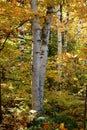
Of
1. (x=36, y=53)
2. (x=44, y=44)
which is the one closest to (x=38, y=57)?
(x=36, y=53)

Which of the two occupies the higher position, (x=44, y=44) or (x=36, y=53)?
(x=44, y=44)

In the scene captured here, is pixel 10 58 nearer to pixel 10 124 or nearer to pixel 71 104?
pixel 71 104

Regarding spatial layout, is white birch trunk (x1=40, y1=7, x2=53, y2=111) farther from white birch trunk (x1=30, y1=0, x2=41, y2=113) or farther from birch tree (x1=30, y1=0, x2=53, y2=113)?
white birch trunk (x1=30, y1=0, x2=41, y2=113)

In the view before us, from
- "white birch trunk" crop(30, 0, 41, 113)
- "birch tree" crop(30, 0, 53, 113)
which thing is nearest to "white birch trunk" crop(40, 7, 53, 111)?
"birch tree" crop(30, 0, 53, 113)

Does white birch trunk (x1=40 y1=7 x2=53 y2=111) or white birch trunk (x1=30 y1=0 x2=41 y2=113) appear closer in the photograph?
white birch trunk (x1=30 y1=0 x2=41 y2=113)

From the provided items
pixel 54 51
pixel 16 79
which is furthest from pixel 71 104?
pixel 54 51

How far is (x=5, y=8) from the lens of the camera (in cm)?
777

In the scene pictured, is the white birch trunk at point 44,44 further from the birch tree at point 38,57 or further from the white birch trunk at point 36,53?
the white birch trunk at point 36,53

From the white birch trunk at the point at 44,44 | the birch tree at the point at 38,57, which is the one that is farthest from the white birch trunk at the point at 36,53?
the white birch trunk at the point at 44,44

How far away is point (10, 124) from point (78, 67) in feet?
34.5

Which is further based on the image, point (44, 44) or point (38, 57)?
point (44, 44)

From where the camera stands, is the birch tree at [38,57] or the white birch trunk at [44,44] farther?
the white birch trunk at [44,44]

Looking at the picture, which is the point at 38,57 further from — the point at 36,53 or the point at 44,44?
the point at 44,44

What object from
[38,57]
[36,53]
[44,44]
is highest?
[44,44]
